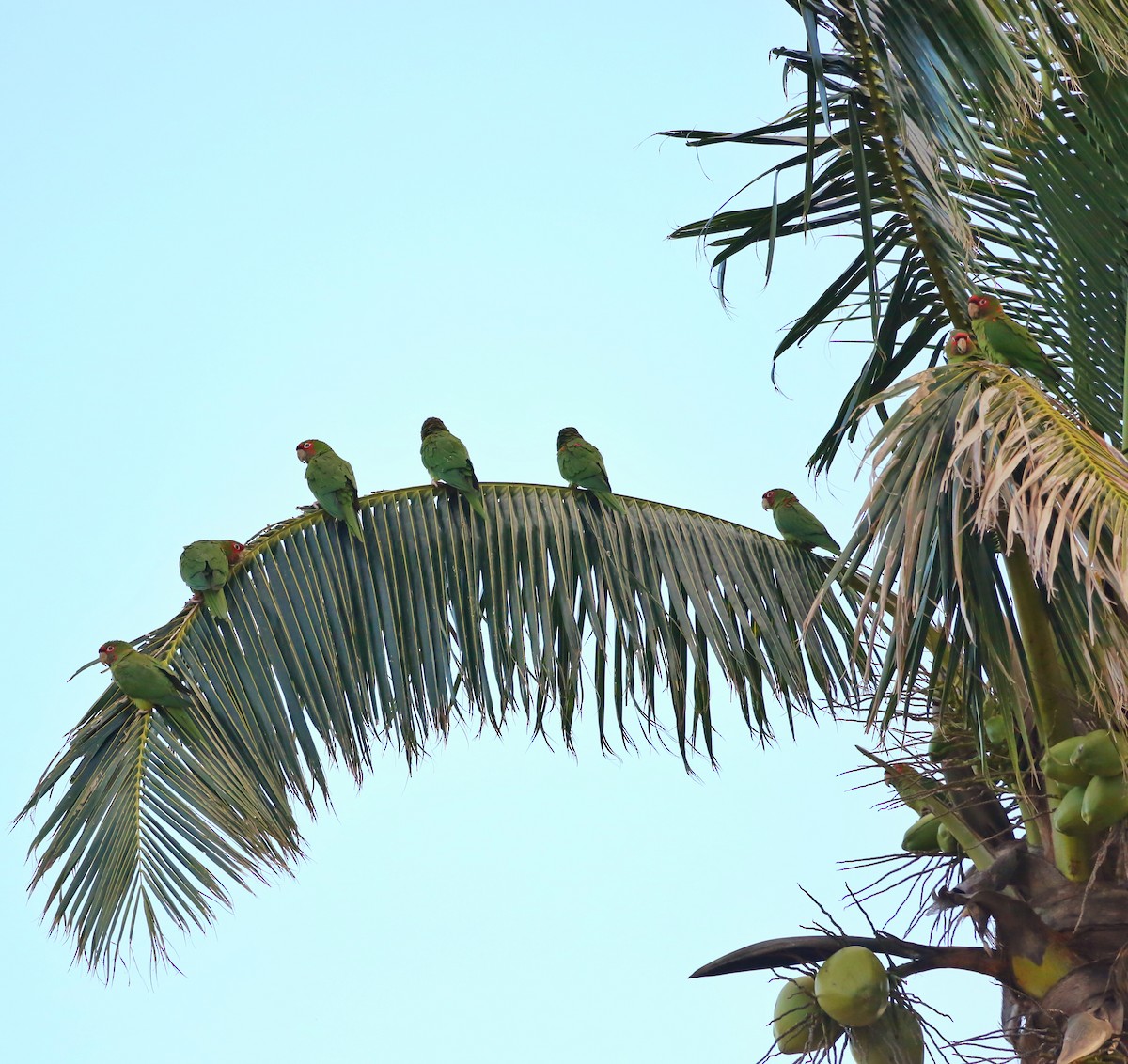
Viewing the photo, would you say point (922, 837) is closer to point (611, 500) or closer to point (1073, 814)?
point (1073, 814)

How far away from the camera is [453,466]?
437cm

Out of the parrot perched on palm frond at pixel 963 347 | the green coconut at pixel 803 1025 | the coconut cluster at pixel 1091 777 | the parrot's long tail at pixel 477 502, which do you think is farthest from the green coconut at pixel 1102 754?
the parrot's long tail at pixel 477 502

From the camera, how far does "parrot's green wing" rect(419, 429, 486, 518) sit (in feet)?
14.3

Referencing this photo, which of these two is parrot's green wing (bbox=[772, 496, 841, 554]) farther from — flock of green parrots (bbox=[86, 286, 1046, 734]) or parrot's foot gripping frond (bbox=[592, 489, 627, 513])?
parrot's foot gripping frond (bbox=[592, 489, 627, 513])

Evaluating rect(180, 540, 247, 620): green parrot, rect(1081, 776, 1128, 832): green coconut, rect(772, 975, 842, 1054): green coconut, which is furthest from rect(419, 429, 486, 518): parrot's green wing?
rect(1081, 776, 1128, 832): green coconut

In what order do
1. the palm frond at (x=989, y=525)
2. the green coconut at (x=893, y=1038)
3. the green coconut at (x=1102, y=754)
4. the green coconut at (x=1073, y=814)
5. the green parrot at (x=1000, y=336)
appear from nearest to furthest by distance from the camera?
the palm frond at (x=989, y=525) < the green coconut at (x=1102, y=754) < the green coconut at (x=1073, y=814) < the green coconut at (x=893, y=1038) < the green parrot at (x=1000, y=336)

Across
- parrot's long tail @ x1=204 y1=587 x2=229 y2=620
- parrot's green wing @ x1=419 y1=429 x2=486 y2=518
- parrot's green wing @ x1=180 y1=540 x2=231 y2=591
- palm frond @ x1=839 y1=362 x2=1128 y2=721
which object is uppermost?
parrot's green wing @ x1=419 y1=429 x2=486 y2=518

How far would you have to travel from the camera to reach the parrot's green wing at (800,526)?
4523 millimetres

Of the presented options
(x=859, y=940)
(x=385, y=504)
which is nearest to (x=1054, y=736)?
(x=859, y=940)

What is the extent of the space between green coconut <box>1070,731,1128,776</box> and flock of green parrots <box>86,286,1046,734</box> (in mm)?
967

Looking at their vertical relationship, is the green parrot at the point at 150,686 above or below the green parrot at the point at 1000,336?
below

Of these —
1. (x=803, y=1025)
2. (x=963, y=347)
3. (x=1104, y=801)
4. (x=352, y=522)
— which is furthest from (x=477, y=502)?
(x=1104, y=801)

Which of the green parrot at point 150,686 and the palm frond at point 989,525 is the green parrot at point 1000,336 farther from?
the green parrot at point 150,686

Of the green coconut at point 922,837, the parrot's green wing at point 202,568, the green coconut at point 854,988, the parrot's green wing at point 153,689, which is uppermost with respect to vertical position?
the parrot's green wing at point 202,568
